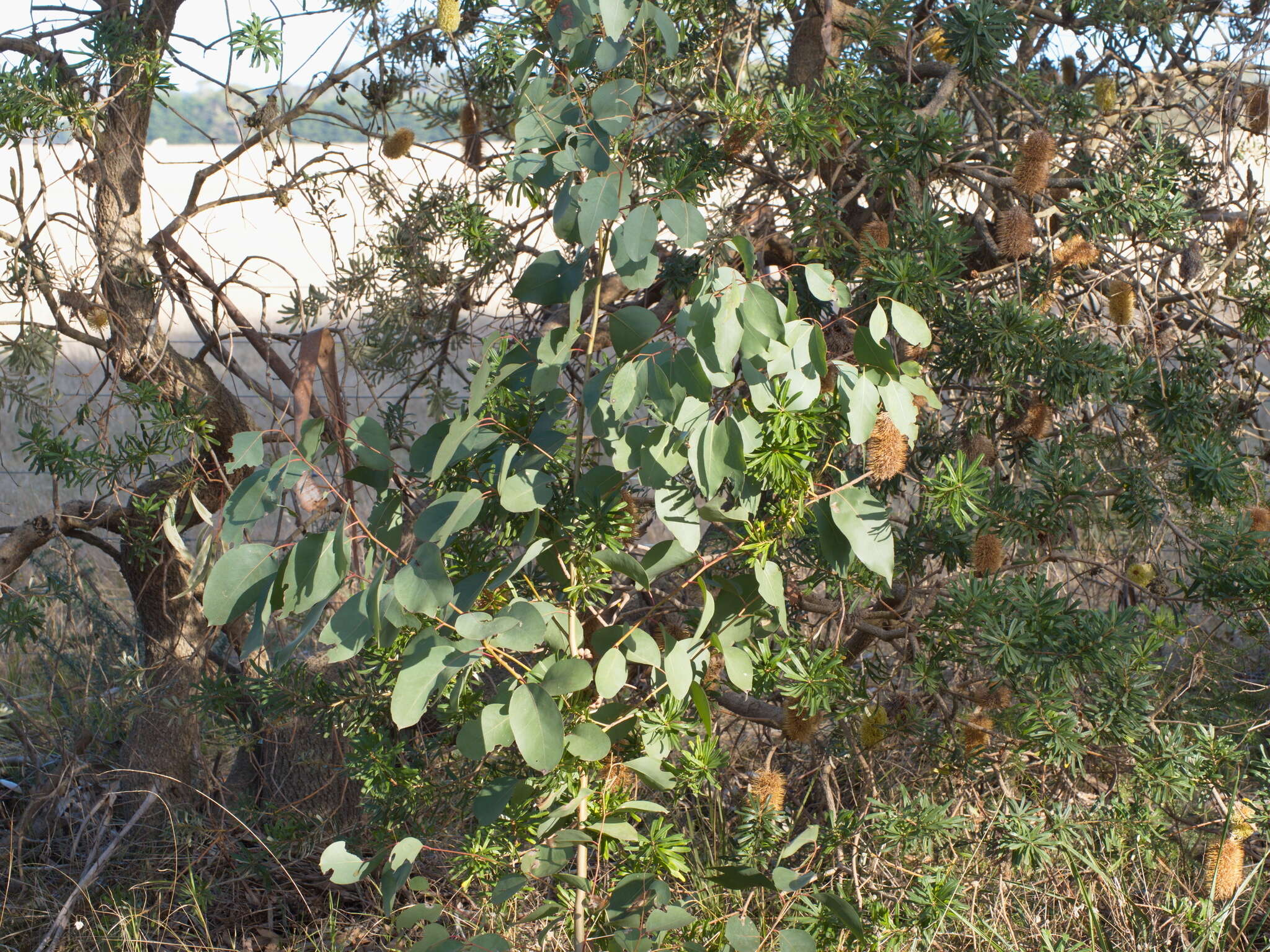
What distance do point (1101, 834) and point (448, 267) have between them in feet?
4.93

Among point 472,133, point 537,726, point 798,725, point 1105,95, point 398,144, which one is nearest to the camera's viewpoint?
point 537,726

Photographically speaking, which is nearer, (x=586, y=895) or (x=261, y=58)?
(x=586, y=895)

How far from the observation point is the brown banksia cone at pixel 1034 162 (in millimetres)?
1498

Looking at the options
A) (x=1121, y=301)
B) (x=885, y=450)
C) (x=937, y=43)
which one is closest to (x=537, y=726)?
(x=885, y=450)

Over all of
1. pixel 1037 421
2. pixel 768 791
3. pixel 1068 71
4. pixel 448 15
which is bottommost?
pixel 768 791

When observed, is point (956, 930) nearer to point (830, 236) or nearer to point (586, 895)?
point (586, 895)

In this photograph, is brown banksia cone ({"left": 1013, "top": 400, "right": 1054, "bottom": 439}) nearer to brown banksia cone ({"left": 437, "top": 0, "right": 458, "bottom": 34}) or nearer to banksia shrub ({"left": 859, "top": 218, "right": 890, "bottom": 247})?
banksia shrub ({"left": 859, "top": 218, "right": 890, "bottom": 247})

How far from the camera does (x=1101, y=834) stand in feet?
5.42

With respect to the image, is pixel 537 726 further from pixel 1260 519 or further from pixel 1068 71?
pixel 1068 71

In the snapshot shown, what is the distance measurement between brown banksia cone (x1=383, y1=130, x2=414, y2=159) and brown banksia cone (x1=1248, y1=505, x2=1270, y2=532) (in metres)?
1.52

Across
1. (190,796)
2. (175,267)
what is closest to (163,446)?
(175,267)

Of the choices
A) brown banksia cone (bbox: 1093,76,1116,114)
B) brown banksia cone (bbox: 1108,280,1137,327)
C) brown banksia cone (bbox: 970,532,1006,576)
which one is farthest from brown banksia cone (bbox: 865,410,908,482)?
brown banksia cone (bbox: 1093,76,1116,114)

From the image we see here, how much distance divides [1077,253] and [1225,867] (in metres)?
0.93

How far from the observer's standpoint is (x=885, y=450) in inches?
48.1
